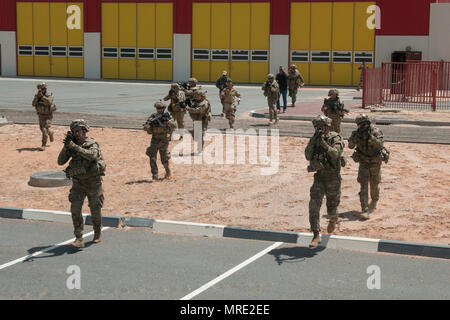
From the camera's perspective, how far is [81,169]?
1070 cm

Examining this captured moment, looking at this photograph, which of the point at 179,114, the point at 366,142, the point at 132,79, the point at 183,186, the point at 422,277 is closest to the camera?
the point at 422,277

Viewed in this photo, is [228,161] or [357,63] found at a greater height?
[357,63]

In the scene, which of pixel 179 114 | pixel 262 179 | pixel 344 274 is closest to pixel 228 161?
pixel 262 179

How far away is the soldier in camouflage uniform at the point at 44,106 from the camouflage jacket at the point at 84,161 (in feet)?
27.8

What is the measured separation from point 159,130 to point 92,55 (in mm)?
35227

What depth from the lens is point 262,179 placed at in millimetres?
15734

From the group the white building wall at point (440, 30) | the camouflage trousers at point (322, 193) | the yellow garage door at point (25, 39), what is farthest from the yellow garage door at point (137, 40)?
the camouflage trousers at point (322, 193)

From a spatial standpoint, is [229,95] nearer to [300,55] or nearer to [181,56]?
[300,55]

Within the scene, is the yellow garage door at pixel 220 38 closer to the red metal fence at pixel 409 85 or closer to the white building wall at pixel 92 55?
the white building wall at pixel 92 55

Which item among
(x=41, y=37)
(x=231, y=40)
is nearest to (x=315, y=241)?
(x=231, y=40)

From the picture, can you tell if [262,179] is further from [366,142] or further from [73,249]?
[73,249]

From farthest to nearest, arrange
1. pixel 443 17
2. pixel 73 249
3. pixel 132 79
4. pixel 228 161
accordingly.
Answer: pixel 132 79, pixel 443 17, pixel 228 161, pixel 73 249

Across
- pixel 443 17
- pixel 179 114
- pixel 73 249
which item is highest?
pixel 443 17

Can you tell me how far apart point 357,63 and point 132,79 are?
14727mm
